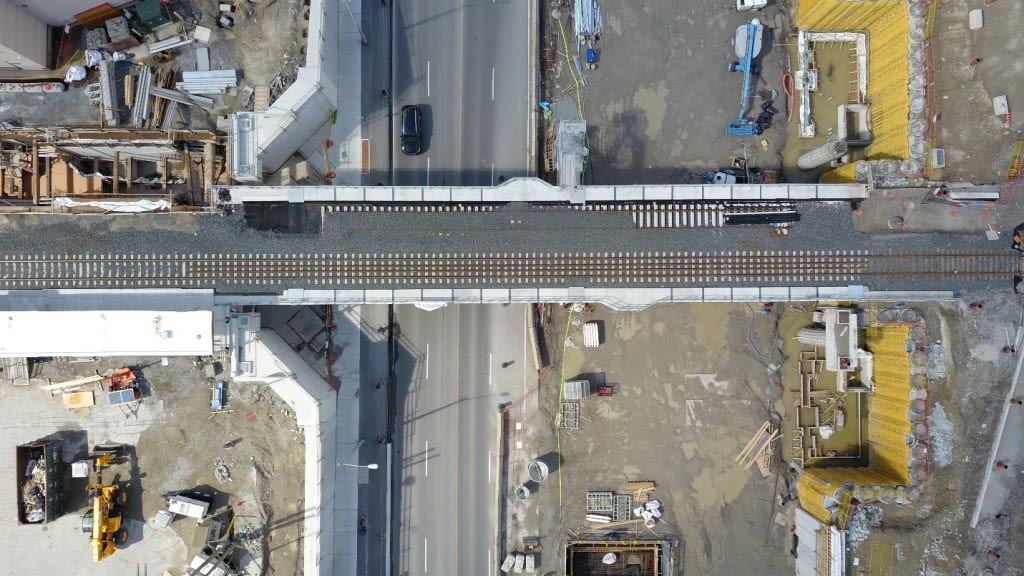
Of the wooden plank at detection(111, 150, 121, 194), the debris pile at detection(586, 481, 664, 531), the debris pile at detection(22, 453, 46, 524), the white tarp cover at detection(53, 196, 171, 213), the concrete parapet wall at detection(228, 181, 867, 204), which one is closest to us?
the white tarp cover at detection(53, 196, 171, 213)

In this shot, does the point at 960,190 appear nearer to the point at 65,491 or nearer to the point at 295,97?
the point at 295,97

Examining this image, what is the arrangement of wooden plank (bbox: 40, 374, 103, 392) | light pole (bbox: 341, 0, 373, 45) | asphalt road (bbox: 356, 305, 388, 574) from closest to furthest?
1. wooden plank (bbox: 40, 374, 103, 392)
2. light pole (bbox: 341, 0, 373, 45)
3. asphalt road (bbox: 356, 305, 388, 574)

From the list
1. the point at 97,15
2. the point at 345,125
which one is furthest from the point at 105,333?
the point at 97,15

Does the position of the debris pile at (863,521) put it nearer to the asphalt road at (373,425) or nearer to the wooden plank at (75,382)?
the asphalt road at (373,425)

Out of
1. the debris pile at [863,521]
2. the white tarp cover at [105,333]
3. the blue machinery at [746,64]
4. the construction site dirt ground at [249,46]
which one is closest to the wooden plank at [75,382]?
the white tarp cover at [105,333]

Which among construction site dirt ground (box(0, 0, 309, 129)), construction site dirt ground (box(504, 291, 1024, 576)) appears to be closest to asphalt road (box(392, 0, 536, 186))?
construction site dirt ground (box(0, 0, 309, 129))

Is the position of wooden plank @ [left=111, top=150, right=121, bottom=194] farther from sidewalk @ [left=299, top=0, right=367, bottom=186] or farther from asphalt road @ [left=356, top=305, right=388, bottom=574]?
asphalt road @ [left=356, top=305, right=388, bottom=574]

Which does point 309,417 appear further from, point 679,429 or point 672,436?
point 679,429
